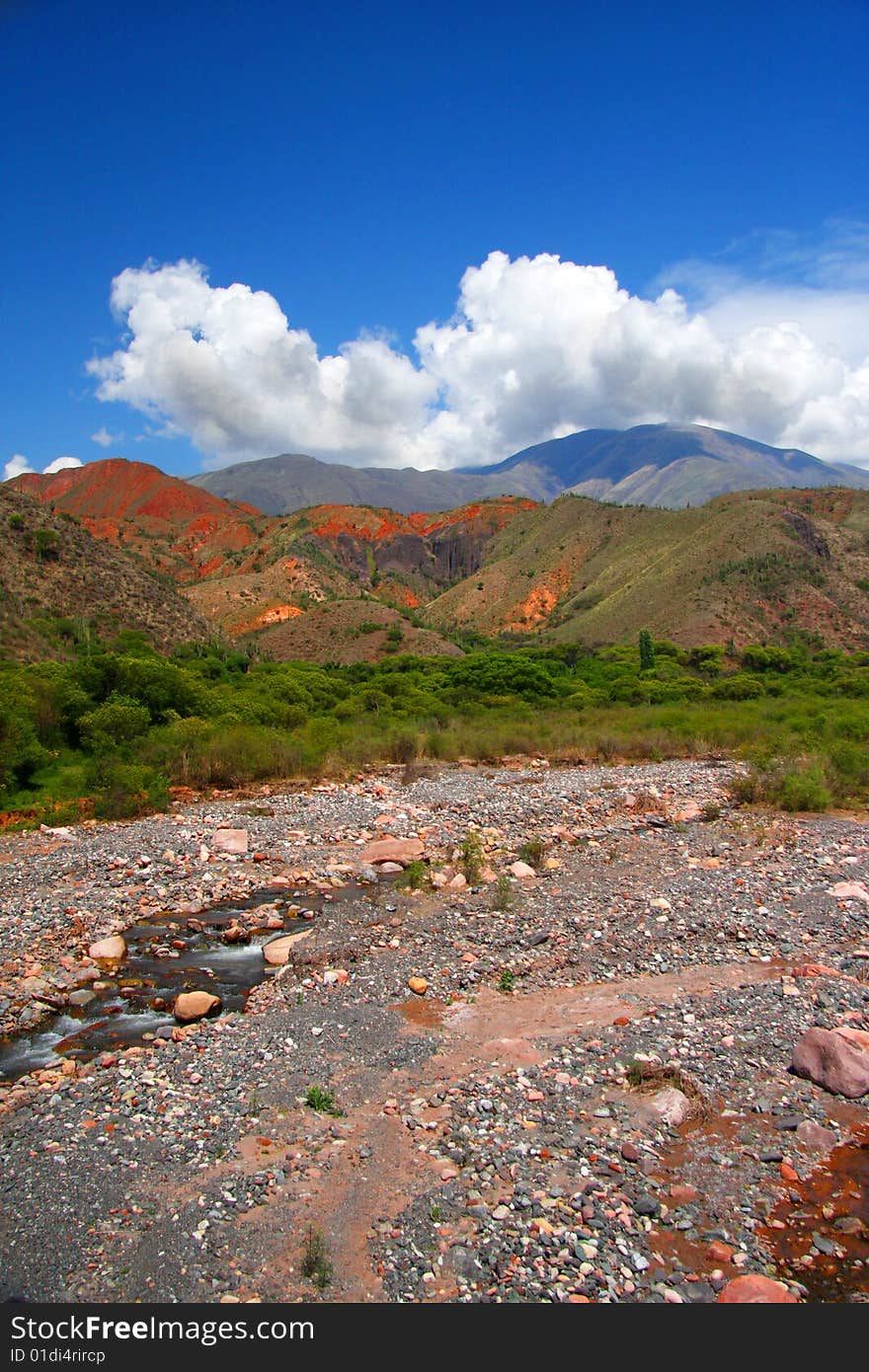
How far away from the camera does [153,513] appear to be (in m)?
163

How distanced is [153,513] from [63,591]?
373 feet

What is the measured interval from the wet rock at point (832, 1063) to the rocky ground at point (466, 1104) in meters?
0.10

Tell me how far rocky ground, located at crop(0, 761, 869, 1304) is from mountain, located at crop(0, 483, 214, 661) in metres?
36.4

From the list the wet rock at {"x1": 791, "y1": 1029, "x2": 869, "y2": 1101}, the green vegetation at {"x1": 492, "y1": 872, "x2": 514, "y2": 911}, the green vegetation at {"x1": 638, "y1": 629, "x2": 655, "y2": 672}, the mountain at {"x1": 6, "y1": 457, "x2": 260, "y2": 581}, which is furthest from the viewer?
the mountain at {"x1": 6, "y1": 457, "x2": 260, "y2": 581}

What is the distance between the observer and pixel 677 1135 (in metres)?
8.03

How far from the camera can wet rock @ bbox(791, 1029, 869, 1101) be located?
8.84 metres

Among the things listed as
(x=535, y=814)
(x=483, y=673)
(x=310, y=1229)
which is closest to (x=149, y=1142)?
(x=310, y=1229)

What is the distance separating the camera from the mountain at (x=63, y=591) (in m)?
49.7

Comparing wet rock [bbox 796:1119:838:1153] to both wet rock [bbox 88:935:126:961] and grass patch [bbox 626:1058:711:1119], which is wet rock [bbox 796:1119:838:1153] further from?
A: wet rock [bbox 88:935:126:961]

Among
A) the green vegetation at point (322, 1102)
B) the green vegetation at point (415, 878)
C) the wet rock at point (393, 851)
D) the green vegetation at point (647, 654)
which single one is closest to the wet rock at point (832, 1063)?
the green vegetation at point (322, 1102)

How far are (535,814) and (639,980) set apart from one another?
1266cm

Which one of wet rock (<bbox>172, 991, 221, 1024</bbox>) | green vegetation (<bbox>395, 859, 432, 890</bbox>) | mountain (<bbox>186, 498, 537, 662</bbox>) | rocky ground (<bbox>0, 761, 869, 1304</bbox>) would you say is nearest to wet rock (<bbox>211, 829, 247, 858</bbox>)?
rocky ground (<bbox>0, 761, 869, 1304</bbox>)

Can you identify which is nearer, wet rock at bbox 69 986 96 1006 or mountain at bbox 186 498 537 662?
wet rock at bbox 69 986 96 1006
